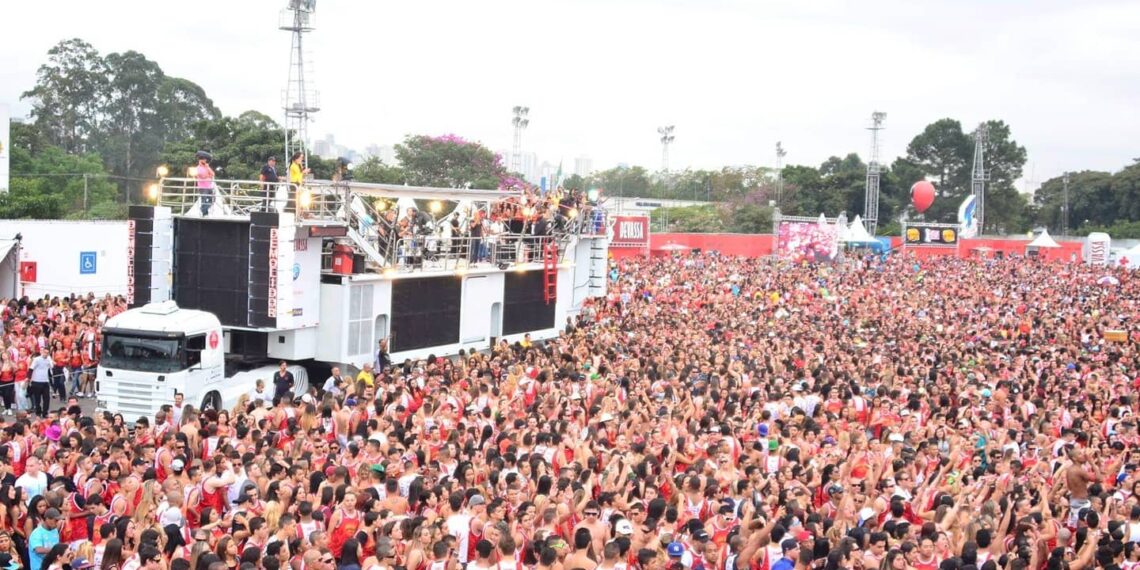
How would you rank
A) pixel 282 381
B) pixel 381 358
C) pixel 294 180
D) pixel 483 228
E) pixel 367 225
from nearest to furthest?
pixel 282 381, pixel 294 180, pixel 381 358, pixel 367 225, pixel 483 228

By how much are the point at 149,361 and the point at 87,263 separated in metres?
16.1

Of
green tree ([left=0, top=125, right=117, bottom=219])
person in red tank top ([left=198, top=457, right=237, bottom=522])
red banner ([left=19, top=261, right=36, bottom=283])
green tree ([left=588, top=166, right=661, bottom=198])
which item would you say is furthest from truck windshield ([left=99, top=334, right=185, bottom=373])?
green tree ([left=588, top=166, right=661, bottom=198])

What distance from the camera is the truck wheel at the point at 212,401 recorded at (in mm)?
18688

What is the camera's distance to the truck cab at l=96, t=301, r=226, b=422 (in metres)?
18.0

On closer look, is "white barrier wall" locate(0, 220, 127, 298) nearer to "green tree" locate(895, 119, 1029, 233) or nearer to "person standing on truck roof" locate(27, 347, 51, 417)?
"person standing on truck roof" locate(27, 347, 51, 417)

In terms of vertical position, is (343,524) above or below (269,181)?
below

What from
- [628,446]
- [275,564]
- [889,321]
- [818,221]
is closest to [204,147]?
[818,221]

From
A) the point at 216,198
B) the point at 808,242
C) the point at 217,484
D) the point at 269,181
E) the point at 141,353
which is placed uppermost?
the point at 269,181

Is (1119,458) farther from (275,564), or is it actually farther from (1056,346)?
(1056,346)

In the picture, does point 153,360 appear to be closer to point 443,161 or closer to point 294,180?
point 294,180

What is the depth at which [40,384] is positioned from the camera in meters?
20.1

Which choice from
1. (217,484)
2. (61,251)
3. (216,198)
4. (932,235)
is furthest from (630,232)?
(217,484)

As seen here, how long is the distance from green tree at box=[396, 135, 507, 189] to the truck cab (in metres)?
54.0

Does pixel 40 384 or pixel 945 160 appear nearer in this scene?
pixel 40 384
